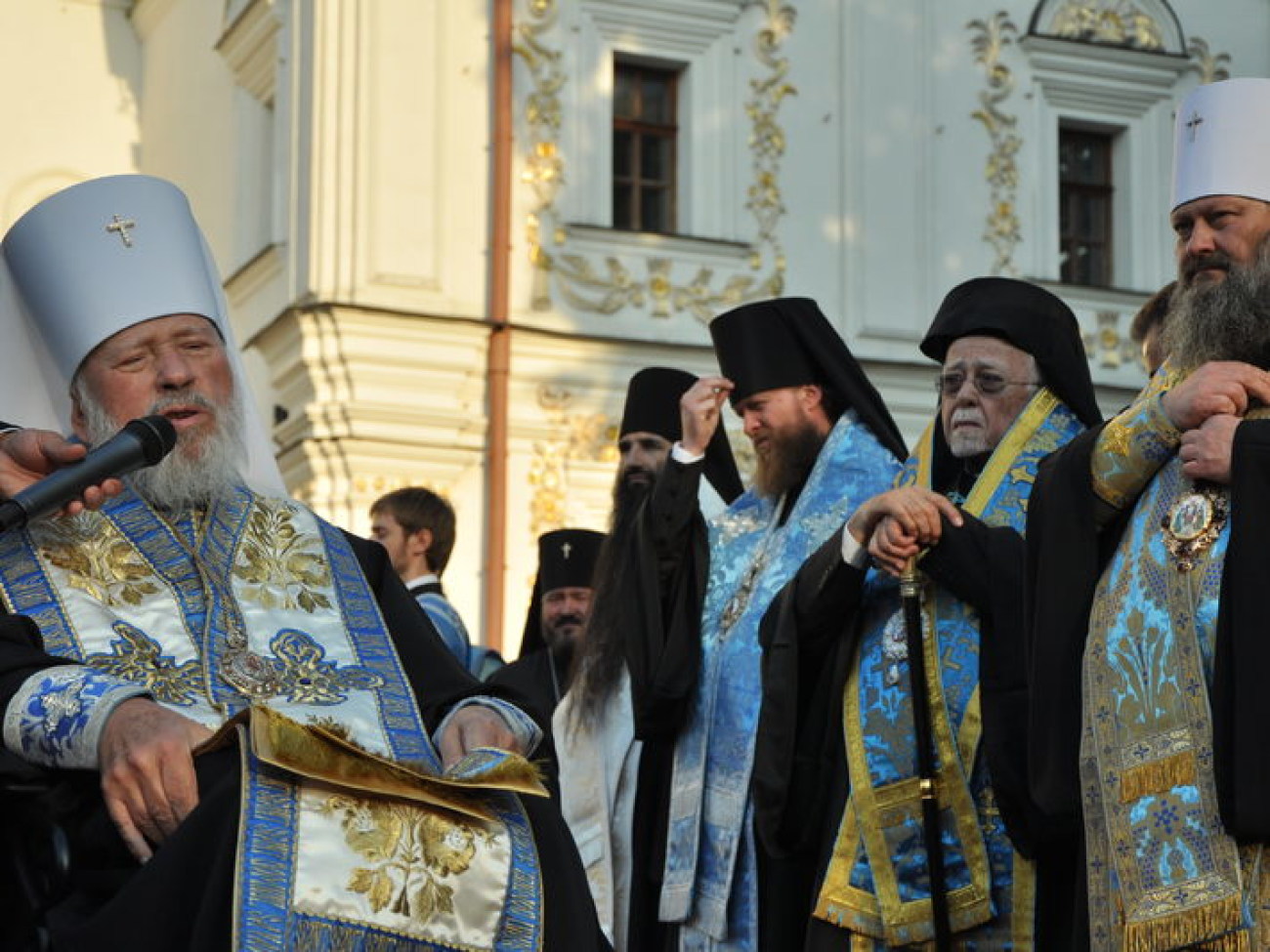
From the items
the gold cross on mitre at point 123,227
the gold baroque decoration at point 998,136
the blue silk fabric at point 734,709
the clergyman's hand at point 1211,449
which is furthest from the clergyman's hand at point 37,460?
the gold baroque decoration at point 998,136

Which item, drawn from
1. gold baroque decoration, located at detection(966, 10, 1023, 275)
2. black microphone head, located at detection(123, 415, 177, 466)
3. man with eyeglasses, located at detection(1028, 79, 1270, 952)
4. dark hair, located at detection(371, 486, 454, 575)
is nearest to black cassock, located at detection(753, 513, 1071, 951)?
man with eyeglasses, located at detection(1028, 79, 1270, 952)

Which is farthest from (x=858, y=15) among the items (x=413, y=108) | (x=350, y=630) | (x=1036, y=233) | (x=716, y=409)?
(x=350, y=630)

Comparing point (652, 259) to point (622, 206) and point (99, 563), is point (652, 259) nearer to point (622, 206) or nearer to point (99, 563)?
point (622, 206)

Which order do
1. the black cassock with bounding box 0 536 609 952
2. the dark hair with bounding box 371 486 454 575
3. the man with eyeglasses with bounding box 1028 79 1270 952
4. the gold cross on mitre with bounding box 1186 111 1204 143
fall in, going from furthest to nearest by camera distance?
the dark hair with bounding box 371 486 454 575 → the gold cross on mitre with bounding box 1186 111 1204 143 → the man with eyeglasses with bounding box 1028 79 1270 952 → the black cassock with bounding box 0 536 609 952

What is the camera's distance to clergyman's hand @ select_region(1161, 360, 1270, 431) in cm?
476

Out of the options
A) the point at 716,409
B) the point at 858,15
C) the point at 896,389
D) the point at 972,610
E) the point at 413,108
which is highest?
the point at 858,15

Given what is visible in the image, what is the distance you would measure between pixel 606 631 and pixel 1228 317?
326 centimetres

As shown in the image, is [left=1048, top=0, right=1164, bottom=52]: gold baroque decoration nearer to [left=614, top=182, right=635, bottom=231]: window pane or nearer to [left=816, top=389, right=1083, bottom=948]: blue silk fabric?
[left=614, top=182, right=635, bottom=231]: window pane

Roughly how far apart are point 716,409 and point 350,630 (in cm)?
269

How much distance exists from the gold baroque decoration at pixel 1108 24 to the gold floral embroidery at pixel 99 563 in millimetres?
17258

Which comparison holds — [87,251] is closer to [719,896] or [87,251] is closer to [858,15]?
[719,896]

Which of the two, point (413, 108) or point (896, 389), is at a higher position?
point (413, 108)

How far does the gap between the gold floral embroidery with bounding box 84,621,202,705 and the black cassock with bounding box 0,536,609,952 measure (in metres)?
0.13

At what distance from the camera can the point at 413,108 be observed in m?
18.6
